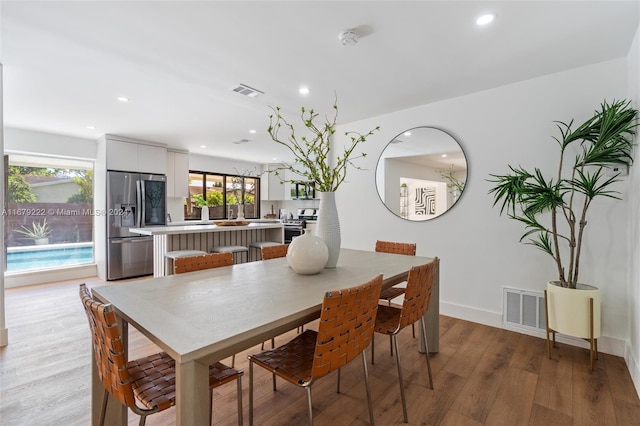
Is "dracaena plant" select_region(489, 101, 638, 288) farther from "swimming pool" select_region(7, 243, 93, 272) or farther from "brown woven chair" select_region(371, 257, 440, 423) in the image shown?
"swimming pool" select_region(7, 243, 93, 272)

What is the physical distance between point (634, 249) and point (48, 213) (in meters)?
7.22

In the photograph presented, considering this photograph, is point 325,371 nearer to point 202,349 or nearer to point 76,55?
point 202,349

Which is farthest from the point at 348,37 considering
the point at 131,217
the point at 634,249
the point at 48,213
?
the point at 48,213

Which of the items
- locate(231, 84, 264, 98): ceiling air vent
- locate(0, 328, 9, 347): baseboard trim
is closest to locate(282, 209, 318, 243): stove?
locate(231, 84, 264, 98): ceiling air vent

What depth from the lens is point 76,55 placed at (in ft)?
7.64

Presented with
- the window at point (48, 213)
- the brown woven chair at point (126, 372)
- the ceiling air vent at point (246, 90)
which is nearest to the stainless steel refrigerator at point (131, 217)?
the window at point (48, 213)

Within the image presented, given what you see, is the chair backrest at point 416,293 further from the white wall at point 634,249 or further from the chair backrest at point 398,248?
the white wall at point 634,249

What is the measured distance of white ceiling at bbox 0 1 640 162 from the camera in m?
1.84

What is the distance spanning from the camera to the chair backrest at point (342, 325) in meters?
1.22

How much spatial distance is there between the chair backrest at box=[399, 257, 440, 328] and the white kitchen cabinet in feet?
16.9

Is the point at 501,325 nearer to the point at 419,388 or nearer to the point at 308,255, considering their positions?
the point at 419,388

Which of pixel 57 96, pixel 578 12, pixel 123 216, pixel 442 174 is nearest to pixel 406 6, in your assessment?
pixel 578 12

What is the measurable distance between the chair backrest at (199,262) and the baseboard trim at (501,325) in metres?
2.46

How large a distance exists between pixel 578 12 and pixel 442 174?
1715 millimetres
